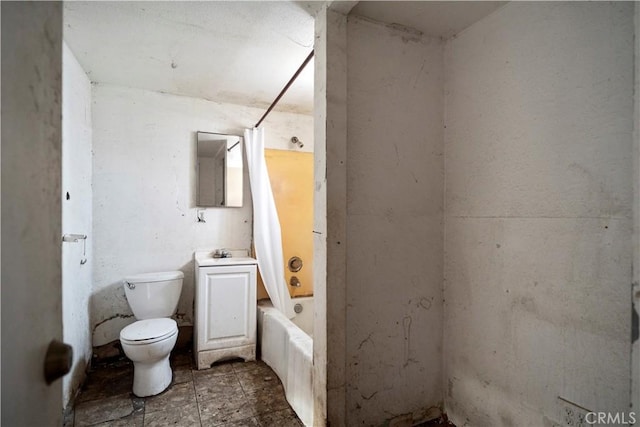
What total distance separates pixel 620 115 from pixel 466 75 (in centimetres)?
70

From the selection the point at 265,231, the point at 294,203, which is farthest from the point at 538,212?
the point at 294,203

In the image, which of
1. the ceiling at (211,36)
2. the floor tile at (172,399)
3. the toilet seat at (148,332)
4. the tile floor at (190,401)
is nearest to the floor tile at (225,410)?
the tile floor at (190,401)

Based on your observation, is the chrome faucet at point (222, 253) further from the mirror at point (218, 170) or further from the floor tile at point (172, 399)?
the floor tile at point (172, 399)

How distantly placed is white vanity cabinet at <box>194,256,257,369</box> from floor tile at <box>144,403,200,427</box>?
487mm

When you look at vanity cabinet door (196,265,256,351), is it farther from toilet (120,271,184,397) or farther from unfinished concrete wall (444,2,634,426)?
unfinished concrete wall (444,2,634,426)

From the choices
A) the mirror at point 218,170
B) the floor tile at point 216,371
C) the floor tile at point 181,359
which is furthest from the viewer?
the mirror at point 218,170

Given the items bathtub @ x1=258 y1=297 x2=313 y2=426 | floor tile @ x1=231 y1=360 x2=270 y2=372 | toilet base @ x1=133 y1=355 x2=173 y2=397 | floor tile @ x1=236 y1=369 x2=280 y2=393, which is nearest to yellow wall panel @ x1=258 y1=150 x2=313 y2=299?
bathtub @ x1=258 y1=297 x2=313 y2=426

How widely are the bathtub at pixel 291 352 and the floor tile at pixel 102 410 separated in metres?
0.92

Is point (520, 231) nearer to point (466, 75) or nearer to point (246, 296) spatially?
point (466, 75)

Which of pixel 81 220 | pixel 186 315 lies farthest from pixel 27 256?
pixel 186 315

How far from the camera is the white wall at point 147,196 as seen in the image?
2.37 m

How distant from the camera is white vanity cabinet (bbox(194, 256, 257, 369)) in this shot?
2.29 meters

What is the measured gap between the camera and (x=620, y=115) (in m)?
1.01

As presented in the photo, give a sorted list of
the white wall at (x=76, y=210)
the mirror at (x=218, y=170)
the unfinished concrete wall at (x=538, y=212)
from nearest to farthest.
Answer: the unfinished concrete wall at (x=538, y=212)
the white wall at (x=76, y=210)
the mirror at (x=218, y=170)
